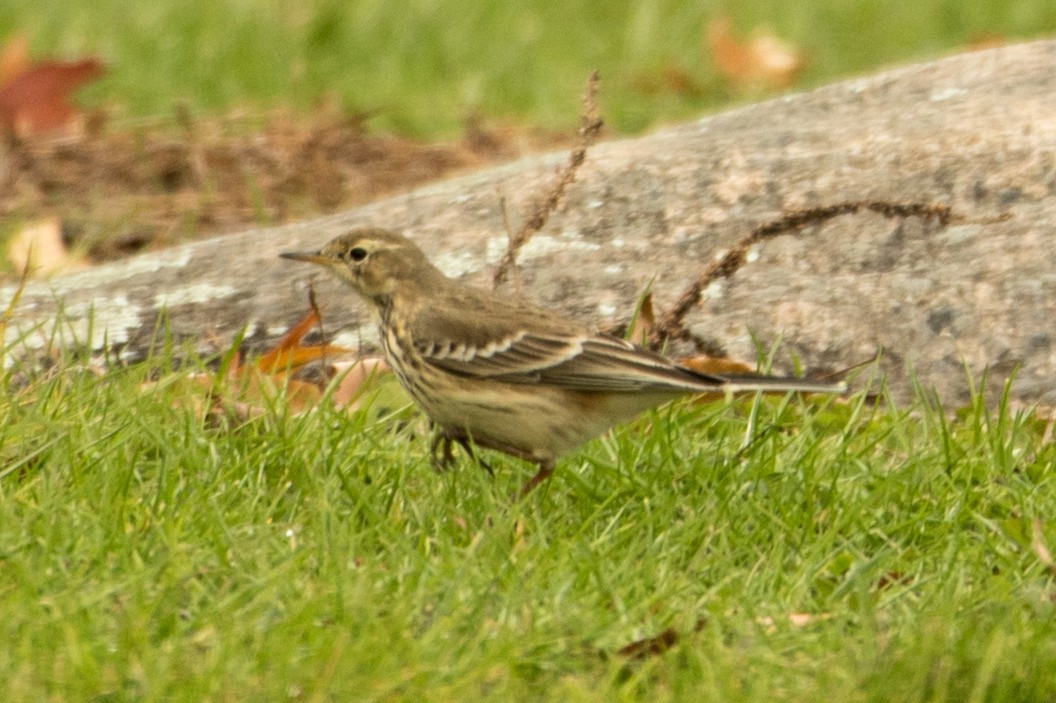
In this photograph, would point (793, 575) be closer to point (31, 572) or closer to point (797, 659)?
point (797, 659)

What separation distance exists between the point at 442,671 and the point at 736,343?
8.41ft

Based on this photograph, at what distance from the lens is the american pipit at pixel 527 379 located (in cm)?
472

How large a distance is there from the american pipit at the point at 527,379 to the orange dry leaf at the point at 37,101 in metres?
5.17

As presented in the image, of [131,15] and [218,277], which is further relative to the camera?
[131,15]

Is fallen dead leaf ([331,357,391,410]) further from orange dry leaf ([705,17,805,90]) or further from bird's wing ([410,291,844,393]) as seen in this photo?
orange dry leaf ([705,17,805,90])

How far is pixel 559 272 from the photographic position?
6223 mm

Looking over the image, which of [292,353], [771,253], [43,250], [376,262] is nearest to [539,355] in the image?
[376,262]

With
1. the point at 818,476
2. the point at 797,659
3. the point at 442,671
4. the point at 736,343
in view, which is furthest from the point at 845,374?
the point at 442,671

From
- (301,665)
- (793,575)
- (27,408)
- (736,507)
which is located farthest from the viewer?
(27,408)

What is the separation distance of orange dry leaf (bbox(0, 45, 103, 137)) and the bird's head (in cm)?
465

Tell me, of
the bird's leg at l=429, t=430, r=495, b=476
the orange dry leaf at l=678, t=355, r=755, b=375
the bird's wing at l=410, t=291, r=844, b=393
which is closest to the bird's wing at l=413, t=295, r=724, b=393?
the bird's wing at l=410, t=291, r=844, b=393

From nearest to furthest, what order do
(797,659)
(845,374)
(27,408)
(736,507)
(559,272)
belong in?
1. (797,659)
2. (736,507)
3. (27,408)
4. (845,374)
5. (559,272)

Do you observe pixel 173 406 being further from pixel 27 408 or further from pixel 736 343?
pixel 736 343

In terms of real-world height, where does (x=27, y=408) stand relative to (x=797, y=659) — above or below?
above
